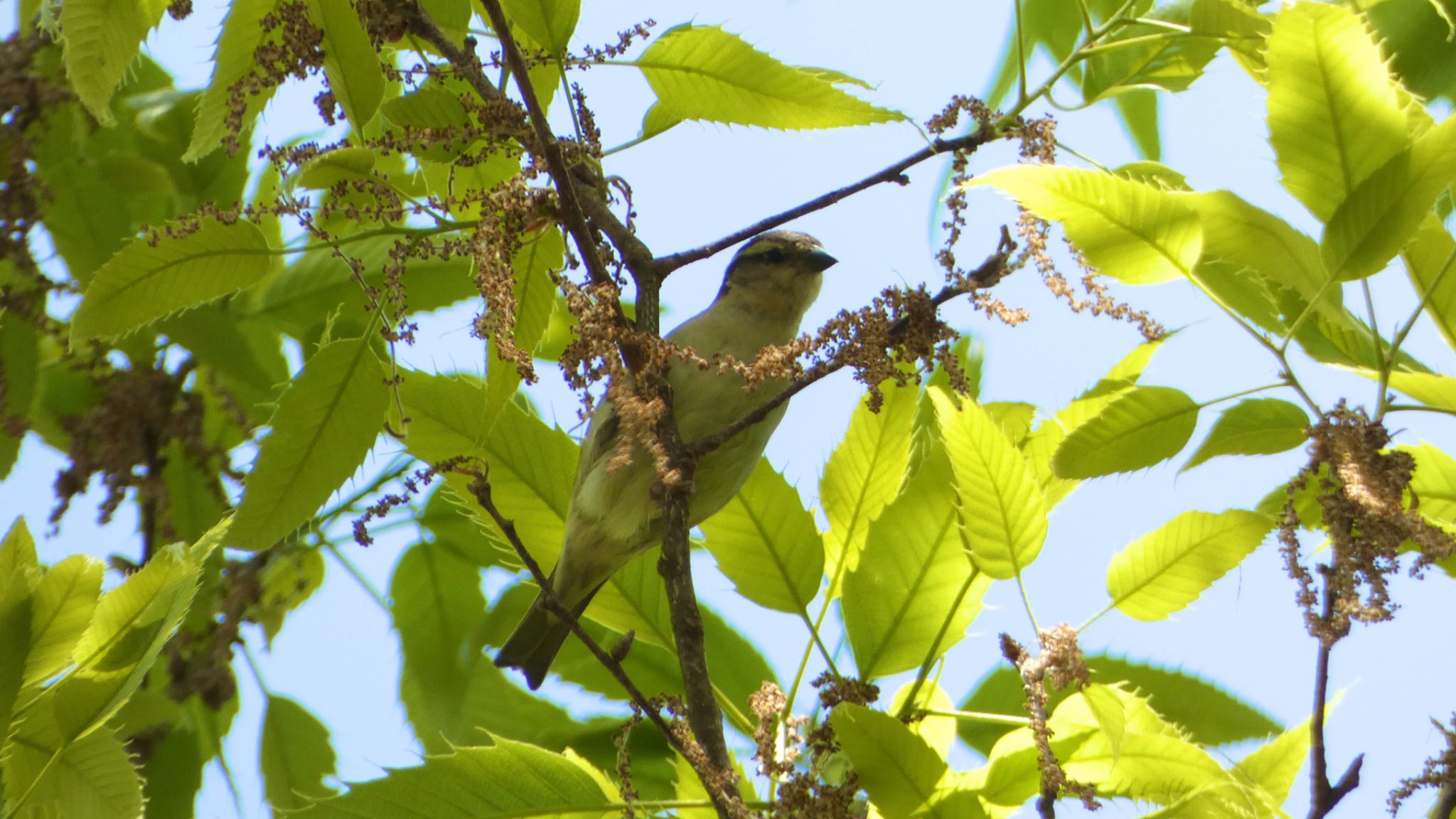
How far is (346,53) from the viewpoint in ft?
5.25

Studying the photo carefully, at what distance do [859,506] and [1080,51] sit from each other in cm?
76

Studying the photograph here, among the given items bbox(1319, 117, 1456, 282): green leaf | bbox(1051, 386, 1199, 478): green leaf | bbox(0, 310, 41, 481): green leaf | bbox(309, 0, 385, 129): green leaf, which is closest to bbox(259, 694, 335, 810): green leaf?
bbox(0, 310, 41, 481): green leaf

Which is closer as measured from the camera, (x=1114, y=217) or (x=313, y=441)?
(x=1114, y=217)

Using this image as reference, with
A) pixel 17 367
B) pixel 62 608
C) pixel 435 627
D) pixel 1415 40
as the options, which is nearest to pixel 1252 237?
pixel 1415 40

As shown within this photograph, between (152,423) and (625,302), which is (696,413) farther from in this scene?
(152,423)

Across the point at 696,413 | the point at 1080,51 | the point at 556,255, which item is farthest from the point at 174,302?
the point at 696,413

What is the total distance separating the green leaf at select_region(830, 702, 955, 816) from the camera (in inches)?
62.9

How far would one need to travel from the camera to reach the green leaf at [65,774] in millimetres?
1580

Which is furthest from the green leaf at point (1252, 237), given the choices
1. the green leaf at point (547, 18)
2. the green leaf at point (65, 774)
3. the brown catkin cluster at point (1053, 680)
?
the green leaf at point (65, 774)

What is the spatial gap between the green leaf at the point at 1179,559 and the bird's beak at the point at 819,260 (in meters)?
1.91

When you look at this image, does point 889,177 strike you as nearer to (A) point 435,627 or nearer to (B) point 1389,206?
(B) point 1389,206

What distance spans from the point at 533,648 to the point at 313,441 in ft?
4.56

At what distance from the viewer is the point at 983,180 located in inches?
57.8

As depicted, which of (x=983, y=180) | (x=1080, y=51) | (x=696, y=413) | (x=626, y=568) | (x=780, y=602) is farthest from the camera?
(x=696, y=413)
